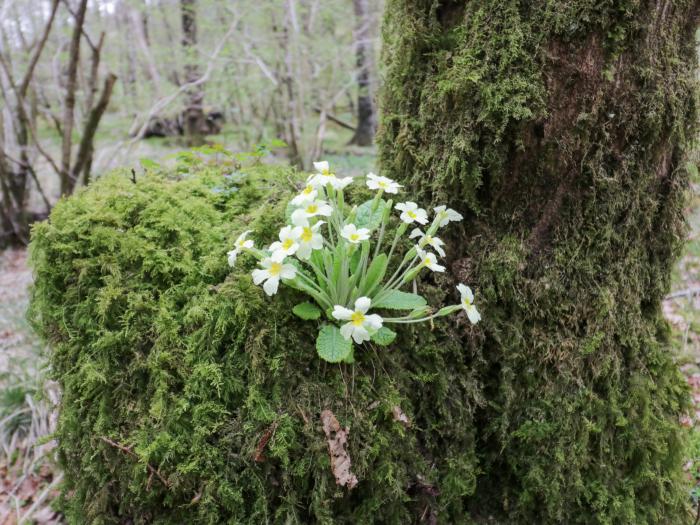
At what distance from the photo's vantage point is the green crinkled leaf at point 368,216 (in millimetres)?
1752

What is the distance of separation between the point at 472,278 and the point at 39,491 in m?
2.64

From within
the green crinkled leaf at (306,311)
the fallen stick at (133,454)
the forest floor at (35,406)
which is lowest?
the forest floor at (35,406)

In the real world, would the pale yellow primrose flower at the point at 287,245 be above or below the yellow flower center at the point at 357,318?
above

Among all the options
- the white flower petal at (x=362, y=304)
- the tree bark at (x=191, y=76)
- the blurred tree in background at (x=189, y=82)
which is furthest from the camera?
the tree bark at (x=191, y=76)

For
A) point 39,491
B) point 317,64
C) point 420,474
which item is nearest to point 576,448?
point 420,474

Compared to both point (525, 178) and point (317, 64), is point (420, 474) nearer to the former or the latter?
point (525, 178)

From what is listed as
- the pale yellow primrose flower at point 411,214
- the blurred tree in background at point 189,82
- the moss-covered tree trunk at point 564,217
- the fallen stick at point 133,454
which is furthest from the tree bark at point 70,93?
the moss-covered tree trunk at point 564,217

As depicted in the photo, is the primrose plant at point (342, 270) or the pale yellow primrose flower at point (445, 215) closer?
the primrose plant at point (342, 270)

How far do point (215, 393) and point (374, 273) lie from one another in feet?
2.21

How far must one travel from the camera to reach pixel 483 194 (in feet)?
6.00

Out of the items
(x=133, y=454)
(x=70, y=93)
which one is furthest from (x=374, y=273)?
(x=70, y=93)

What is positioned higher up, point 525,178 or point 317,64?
point 525,178

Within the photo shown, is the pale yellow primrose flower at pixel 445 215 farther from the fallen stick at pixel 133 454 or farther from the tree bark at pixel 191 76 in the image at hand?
the tree bark at pixel 191 76

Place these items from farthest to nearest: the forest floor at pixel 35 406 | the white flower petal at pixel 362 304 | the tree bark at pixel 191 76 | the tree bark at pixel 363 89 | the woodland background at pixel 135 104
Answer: the tree bark at pixel 363 89 < the tree bark at pixel 191 76 < the woodland background at pixel 135 104 < the forest floor at pixel 35 406 < the white flower petal at pixel 362 304
